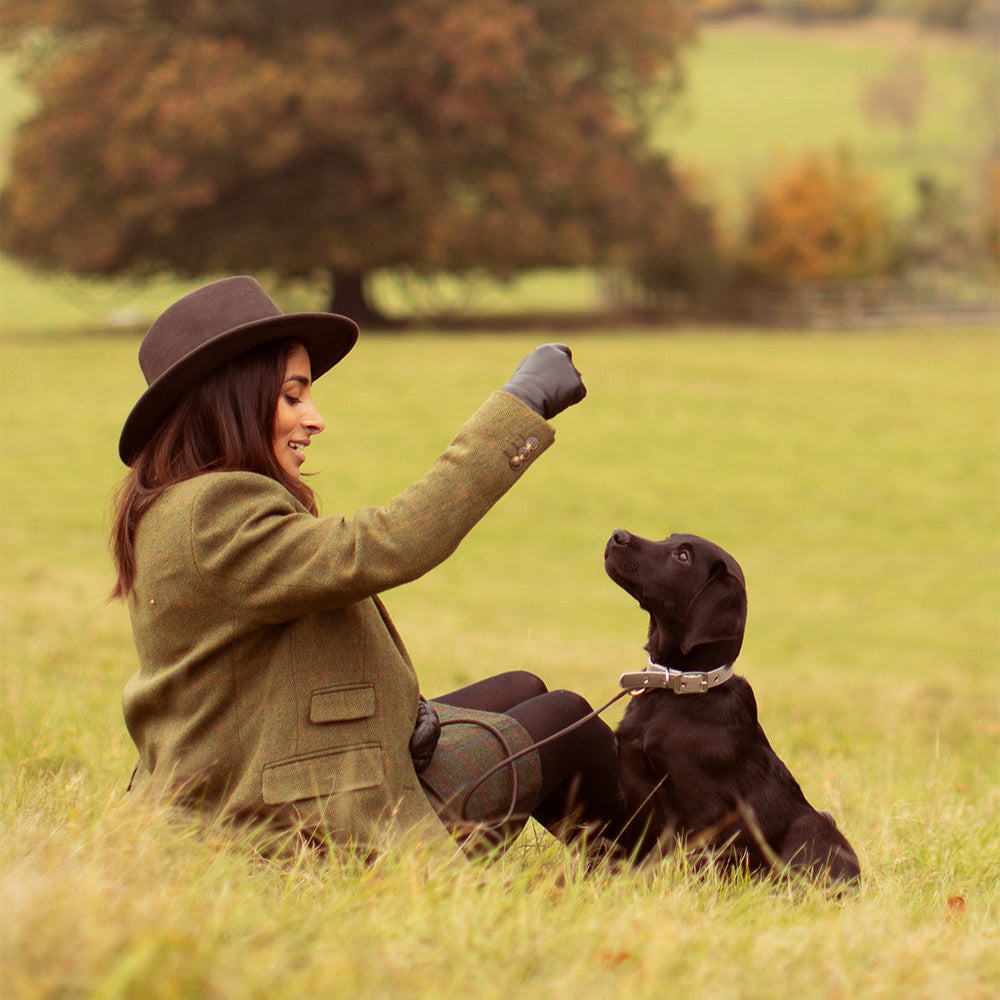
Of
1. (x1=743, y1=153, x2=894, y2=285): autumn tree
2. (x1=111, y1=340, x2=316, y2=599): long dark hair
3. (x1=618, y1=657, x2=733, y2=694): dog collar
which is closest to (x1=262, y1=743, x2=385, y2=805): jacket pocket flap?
(x1=111, y1=340, x2=316, y2=599): long dark hair

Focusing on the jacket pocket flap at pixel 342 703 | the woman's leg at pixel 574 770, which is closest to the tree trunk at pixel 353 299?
the woman's leg at pixel 574 770

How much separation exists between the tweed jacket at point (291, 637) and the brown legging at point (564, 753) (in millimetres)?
512

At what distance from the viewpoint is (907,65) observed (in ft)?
210

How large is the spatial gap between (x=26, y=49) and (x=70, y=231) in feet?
15.6

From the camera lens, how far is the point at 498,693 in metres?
3.45

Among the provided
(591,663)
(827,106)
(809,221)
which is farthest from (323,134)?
(827,106)

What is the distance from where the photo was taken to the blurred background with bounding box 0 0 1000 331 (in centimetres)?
2689

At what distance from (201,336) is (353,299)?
93.4 ft

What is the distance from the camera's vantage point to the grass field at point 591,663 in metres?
2.07

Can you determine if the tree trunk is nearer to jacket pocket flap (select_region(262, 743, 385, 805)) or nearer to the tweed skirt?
the tweed skirt

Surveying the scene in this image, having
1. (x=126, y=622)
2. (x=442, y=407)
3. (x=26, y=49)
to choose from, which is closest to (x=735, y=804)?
(x=126, y=622)

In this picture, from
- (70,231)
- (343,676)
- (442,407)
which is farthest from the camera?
(70,231)

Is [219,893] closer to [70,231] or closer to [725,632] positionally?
[725,632]

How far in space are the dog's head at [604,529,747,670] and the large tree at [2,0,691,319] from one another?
24.1m
